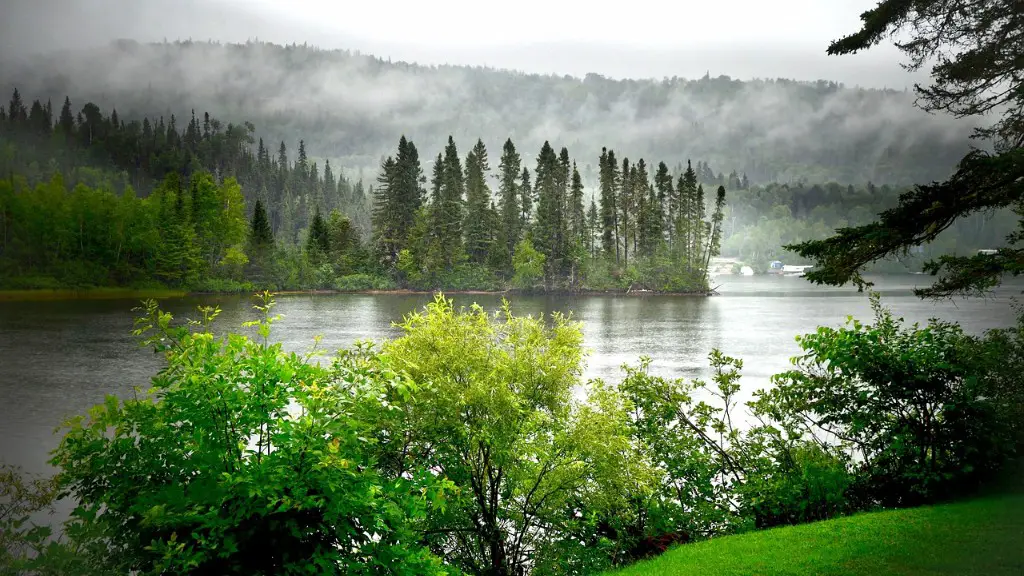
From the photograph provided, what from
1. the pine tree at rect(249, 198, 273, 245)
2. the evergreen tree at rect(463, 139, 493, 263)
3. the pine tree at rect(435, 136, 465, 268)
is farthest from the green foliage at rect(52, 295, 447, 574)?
the evergreen tree at rect(463, 139, 493, 263)

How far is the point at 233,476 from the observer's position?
15.8 feet

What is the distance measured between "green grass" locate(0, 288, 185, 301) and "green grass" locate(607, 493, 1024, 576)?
79.4ft

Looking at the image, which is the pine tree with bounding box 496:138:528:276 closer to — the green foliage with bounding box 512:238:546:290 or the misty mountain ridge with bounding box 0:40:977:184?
the green foliage with bounding box 512:238:546:290

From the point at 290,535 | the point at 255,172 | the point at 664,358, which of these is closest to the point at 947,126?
the point at 664,358

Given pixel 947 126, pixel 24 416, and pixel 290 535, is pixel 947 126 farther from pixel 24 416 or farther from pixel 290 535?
pixel 24 416

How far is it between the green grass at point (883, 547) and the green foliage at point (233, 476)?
13.2 feet

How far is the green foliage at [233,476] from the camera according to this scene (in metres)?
4.98

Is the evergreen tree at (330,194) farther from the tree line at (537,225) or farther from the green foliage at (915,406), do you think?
the green foliage at (915,406)

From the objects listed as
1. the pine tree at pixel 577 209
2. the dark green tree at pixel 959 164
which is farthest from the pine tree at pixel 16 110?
the pine tree at pixel 577 209

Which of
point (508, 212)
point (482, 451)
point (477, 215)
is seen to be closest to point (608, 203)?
point (508, 212)

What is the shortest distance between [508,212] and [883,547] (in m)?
59.8

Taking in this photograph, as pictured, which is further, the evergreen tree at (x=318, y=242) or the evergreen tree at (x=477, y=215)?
the evergreen tree at (x=477, y=215)

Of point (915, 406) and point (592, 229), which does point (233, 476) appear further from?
point (592, 229)

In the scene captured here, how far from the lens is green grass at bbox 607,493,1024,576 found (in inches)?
239
